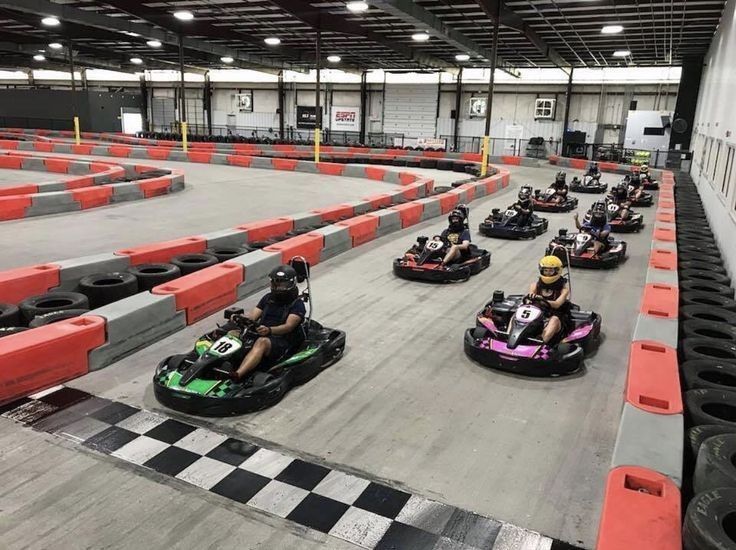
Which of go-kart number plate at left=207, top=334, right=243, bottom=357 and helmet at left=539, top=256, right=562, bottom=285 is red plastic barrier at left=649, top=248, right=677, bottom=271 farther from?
go-kart number plate at left=207, top=334, right=243, bottom=357

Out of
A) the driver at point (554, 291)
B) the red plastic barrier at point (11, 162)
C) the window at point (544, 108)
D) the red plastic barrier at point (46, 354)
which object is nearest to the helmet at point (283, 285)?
the red plastic barrier at point (46, 354)

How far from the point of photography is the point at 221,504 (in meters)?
2.89

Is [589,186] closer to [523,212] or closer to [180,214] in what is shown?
[523,212]

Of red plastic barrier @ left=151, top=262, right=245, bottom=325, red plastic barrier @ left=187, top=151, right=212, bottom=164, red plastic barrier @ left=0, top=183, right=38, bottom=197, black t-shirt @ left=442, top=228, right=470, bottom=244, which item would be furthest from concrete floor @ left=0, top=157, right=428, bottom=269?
black t-shirt @ left=442, top=228, right=470, bottom=244

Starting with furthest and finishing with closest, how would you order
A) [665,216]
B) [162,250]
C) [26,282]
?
[665,216], [162,250], [26,282]

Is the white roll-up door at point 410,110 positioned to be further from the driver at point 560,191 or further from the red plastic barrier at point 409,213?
the red plastic barrier at point 409,213

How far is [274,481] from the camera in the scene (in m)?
3.10

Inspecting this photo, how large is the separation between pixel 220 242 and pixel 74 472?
488 centimetres

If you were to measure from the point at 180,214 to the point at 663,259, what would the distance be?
7.96 meters

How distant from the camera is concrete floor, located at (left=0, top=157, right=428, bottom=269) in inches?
329

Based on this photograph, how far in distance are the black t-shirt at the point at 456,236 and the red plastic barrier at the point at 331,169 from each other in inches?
463

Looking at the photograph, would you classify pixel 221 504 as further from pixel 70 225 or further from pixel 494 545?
pixel 70 225

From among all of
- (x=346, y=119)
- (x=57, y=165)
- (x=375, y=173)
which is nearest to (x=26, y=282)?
(x=57, y=165)

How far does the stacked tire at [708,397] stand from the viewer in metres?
2.37
